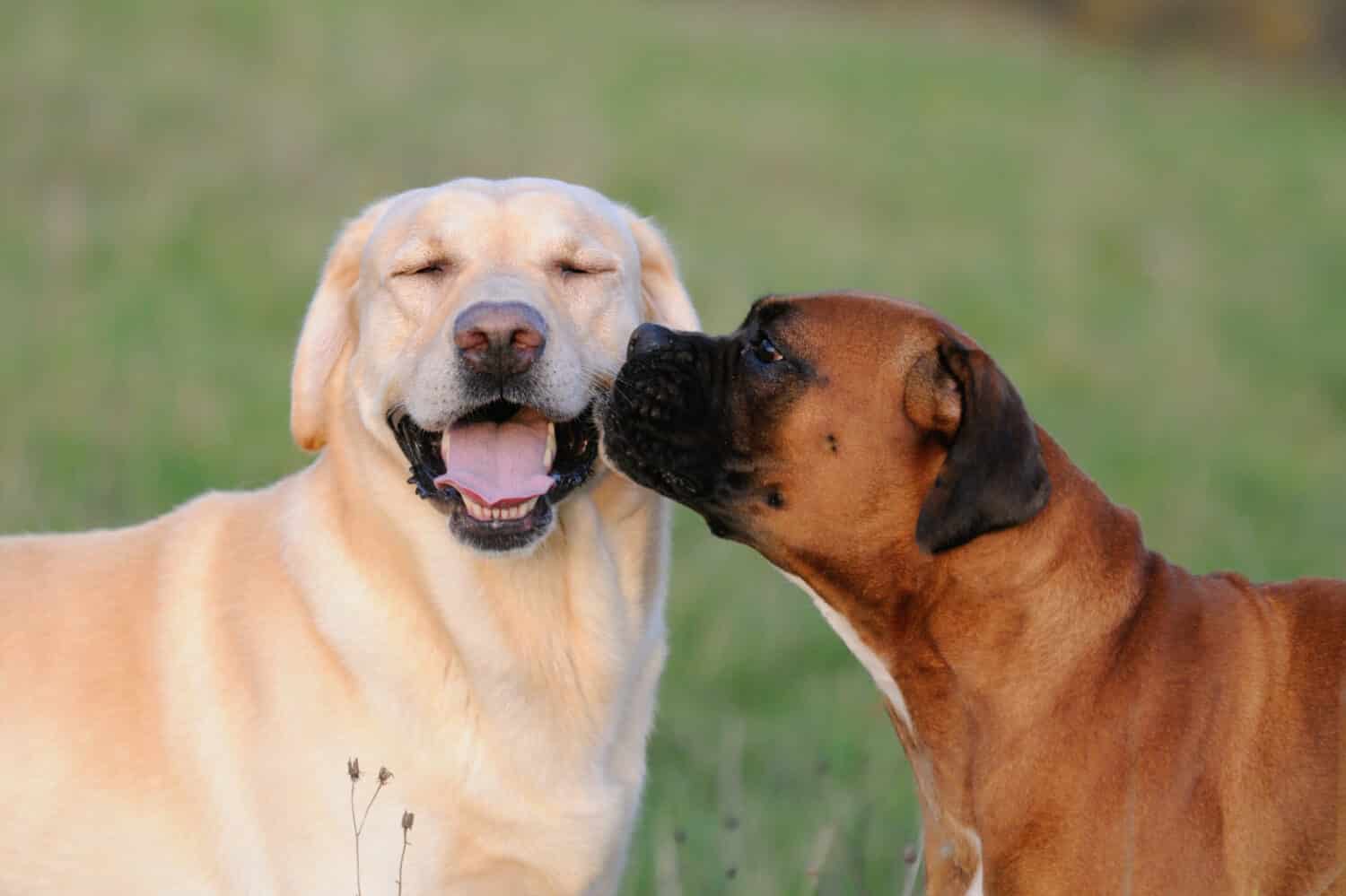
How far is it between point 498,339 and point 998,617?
1.44m

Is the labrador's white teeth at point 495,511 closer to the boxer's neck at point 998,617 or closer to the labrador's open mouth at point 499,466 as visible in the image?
the labrador's open mouth at point 499,466

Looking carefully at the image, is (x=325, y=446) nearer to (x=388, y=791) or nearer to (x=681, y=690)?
(x=388, y=791)

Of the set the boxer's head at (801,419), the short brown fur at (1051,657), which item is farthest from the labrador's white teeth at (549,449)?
the short brown fur at (1051,657)

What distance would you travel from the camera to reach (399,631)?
4.29 meters

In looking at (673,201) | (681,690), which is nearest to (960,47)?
(673,201)

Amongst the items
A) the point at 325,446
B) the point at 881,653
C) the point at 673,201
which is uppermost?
the point at 325,446

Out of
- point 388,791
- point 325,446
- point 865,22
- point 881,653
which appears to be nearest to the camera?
point 388,791

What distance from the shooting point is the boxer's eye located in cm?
449

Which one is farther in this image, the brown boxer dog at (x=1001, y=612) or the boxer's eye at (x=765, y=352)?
the boxer's eye at (x=765, y=352)

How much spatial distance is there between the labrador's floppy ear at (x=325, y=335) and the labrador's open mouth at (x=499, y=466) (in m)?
0.45

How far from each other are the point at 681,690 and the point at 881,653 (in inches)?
130

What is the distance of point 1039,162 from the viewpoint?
22.1 m

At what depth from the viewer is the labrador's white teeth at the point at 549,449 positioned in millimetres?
4418

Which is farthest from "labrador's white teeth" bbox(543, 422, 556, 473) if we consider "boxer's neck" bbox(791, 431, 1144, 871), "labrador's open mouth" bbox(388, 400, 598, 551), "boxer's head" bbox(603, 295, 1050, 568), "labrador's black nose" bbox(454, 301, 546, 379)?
"boxer's neck" bbox(791, 431, 1144, 871)
